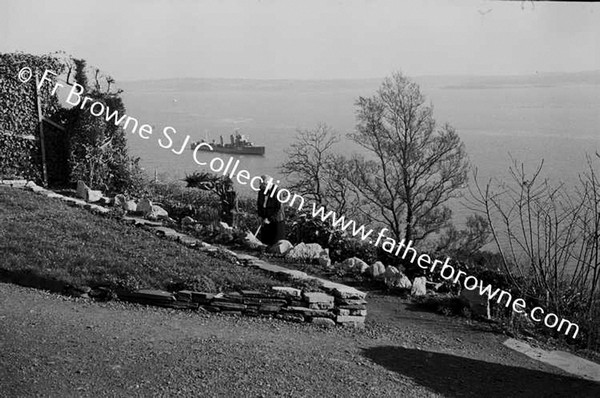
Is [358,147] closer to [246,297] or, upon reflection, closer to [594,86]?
[594,86]

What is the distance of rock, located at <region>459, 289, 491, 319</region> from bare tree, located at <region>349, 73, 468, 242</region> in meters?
13.5

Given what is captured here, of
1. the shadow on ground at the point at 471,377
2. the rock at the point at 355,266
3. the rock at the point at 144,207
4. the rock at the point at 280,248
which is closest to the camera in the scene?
the shadow on ground at the point at 471,377

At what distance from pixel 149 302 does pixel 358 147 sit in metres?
18.7

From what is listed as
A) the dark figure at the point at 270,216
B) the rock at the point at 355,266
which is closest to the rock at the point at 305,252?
the rock at the point at 355,266

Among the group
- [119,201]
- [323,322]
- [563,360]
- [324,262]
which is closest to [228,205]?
[119,201]

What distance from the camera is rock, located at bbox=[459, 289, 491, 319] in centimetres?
879

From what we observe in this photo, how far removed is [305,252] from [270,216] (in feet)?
4.20

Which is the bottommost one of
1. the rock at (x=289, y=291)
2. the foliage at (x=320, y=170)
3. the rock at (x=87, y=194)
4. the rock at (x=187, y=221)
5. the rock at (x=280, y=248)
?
the rock at (x=289, y=291)

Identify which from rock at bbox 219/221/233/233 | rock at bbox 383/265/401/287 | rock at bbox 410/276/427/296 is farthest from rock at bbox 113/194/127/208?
rock at bbox 410/276/427/296

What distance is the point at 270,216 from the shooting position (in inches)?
466

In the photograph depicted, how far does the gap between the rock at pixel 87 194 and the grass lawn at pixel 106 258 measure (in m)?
2.57

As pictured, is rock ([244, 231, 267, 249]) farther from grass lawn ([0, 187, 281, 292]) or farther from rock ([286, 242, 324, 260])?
grass lawn ([0, 187, 281, 292])

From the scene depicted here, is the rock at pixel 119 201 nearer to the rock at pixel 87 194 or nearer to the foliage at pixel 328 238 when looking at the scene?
the rock at pixel 87 194

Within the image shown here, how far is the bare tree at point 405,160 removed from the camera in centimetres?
2284
